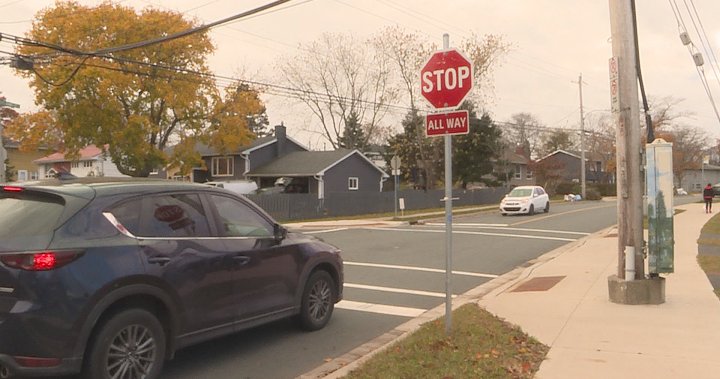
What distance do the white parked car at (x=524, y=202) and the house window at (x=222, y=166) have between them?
73.5 feet

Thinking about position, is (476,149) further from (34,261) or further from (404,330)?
(34,261)

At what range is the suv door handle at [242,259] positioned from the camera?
5561 millimetres

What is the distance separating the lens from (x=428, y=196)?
42.7m

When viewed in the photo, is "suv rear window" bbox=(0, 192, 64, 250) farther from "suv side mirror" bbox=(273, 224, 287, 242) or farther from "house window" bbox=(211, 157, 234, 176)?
"house window" bbox=(211, 157, 234, 176)

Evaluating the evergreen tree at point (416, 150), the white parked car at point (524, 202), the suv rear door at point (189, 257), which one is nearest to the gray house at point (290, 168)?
the evergreen tree at point (416, 150)

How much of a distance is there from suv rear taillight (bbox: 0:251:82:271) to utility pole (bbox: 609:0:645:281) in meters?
6.65

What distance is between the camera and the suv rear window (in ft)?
13.8

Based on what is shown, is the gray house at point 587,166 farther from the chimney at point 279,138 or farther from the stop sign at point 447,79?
the stop sign at point 447,79

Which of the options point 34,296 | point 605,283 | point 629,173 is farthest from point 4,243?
point 605,283

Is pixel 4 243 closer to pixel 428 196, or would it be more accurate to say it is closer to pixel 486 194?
pixel 428 196

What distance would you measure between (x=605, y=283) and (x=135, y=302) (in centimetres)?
741

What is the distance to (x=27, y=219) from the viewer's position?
4.41 metres

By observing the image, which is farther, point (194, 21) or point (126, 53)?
point (194, 21)

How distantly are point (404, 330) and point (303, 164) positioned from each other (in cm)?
3608
